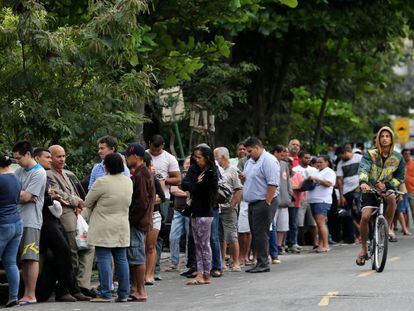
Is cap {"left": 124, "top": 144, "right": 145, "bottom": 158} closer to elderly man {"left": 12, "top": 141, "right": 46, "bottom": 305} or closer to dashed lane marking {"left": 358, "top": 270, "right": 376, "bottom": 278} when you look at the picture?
elderly man {"left": 12, "top": 141, "right": 46, "bottom": 305}

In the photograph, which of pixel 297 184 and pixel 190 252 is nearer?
pixel 190 252

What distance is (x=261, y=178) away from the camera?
55.4ft

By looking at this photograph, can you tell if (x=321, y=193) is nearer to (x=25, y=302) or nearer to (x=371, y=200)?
(x=371, y=200)

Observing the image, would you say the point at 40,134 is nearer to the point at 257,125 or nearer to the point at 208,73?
the point at 208,73

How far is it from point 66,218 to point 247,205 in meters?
5.02

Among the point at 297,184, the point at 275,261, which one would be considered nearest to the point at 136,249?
the point at 275,261

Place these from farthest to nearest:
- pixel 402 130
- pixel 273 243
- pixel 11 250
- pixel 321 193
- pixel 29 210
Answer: pixel 402 130 < pixel 321 193 < pixel 273 243 < pixel 29 210 < pixel 11 250

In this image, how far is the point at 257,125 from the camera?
31.0m

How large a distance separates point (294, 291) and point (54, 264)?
2.84 m

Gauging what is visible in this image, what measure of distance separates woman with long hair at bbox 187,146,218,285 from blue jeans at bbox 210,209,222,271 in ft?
3.17

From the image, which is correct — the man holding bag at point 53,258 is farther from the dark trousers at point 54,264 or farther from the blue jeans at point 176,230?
the blue jeans at point 176,230

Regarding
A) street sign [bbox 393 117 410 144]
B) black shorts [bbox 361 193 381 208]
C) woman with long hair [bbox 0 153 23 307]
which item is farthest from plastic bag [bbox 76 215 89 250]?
street sign [bbox 393 117 410 144]

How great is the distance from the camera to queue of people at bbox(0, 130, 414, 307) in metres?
13.2

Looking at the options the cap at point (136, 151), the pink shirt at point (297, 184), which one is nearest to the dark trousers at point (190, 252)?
the cap at point (136, 151)
